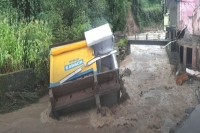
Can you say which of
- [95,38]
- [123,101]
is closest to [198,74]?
[123,101]

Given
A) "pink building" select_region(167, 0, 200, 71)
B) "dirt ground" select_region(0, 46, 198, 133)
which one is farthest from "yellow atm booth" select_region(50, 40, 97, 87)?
"pink building" select_region(167, 0, 200, 71)

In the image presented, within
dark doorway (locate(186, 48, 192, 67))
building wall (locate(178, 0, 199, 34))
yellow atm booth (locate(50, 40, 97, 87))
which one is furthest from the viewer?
A: building wall (locate(178, 0, 199, 34))

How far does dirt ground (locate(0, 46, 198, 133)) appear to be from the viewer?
573 centimetres

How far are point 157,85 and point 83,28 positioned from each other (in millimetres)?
4048

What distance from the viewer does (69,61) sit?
683 cm

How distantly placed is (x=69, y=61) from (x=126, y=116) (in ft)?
7.67

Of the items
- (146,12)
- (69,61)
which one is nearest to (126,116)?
(69,61)

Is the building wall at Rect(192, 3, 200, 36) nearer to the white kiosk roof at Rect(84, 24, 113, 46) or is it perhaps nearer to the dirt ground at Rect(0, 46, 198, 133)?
the dirt ground at Rect(0, 46, 198, 133)

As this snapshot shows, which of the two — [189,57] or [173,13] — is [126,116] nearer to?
[189,57]

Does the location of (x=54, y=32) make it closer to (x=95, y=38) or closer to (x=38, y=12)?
(x=95, y=38)

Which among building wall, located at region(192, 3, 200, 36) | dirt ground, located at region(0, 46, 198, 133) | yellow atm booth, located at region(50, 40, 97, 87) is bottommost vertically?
dirt ground, located at region(0, 46, 198, 133)

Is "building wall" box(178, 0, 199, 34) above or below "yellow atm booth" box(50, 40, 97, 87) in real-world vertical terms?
above

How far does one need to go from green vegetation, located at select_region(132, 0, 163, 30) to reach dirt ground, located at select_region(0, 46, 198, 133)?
24949mm

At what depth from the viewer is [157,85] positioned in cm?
957
